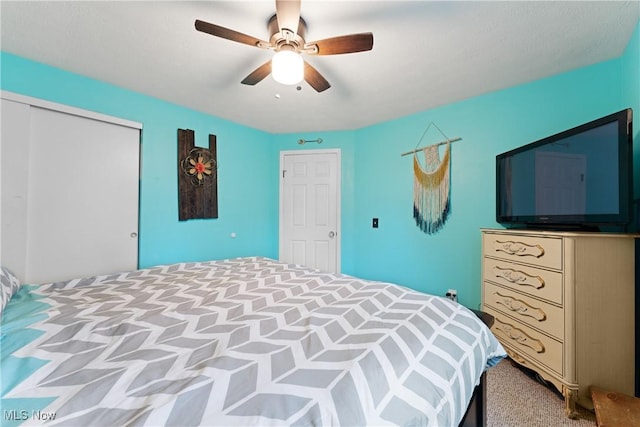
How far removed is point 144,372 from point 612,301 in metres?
2.24

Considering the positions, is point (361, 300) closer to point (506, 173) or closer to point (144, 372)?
point (144, 372)

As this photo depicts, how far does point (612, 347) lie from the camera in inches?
53.0

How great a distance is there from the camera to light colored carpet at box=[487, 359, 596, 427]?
1.32 meters

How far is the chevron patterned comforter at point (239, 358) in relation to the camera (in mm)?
534

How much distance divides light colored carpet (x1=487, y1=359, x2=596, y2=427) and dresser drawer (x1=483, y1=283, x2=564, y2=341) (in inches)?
16.8

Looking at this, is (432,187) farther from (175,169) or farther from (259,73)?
(175,169)

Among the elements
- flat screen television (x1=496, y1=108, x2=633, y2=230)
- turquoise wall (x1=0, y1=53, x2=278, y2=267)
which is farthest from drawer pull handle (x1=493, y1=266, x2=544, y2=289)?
turquoise wall (x1=0, y1=53, x2=278, y2=267)

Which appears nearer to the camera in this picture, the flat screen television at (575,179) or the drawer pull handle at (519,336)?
the flat screen television at (575,179)

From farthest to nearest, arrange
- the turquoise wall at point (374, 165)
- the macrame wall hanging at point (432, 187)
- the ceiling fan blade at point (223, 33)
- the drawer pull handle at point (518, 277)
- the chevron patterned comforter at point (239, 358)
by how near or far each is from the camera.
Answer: the macrame wall hanging at point (432, 187) → the turquoise wall at point (374, 165) → the drawer pull handle at point (518, 277) → the ceiling fan blade at point (223, 33) → the chevron patterned comforter at point (239, 358)

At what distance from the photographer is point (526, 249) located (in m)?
1.59

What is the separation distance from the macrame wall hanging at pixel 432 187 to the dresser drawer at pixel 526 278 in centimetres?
68

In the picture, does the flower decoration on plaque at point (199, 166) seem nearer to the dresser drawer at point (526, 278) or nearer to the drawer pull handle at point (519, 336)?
the dresser drawer at point (526, 278)

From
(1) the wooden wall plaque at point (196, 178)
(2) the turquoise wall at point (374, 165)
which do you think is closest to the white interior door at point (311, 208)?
Answer: (2) the turquoise wall at point (374, 165)

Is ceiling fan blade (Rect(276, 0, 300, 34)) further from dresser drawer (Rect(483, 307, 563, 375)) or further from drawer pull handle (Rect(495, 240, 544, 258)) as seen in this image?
dresser drawer (Rect(483, 307, 563, 375))
